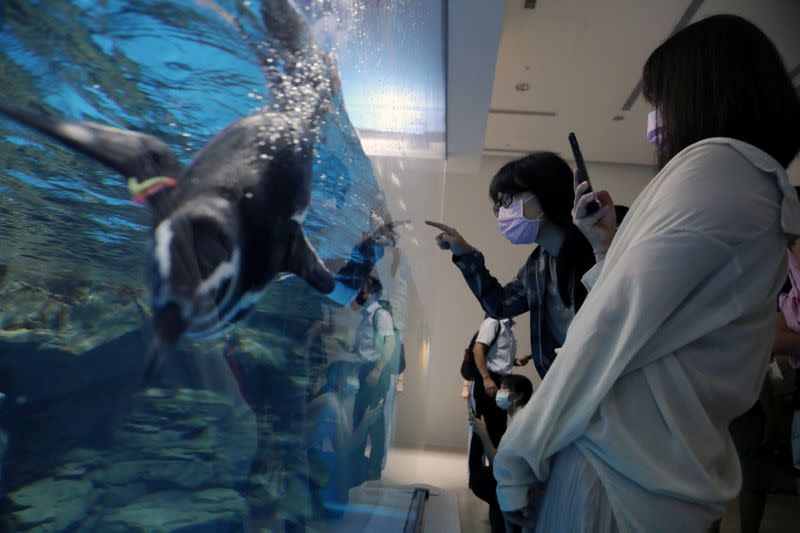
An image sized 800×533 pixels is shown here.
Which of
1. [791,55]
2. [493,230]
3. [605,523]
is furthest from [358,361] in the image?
[493,230]

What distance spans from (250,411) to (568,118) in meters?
5.73

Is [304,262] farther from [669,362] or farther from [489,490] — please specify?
[489,490]

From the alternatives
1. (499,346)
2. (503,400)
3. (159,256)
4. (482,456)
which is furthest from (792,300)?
(499,346)

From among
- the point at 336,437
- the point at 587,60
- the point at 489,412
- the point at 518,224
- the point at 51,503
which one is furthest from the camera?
the point at 587,60

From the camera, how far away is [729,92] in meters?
0.86

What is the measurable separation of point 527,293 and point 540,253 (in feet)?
0.41

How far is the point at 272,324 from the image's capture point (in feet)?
2.47

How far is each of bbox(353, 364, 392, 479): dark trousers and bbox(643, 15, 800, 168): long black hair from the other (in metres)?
0.93

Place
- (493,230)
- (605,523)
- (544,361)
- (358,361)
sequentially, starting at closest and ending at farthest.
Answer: (605,523)
(358,361)
(544,361)
(493,230)

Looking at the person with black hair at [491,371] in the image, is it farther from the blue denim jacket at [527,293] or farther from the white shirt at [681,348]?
the white shirt at [681,348]

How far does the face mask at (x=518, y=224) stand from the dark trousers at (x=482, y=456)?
0.98m

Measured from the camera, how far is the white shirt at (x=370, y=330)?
1.39 meters

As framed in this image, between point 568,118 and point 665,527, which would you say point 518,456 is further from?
point 568,118

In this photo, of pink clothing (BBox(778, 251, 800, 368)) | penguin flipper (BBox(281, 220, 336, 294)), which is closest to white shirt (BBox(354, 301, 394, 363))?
penguin flipper (BBox(281, 220, 336, 294))
